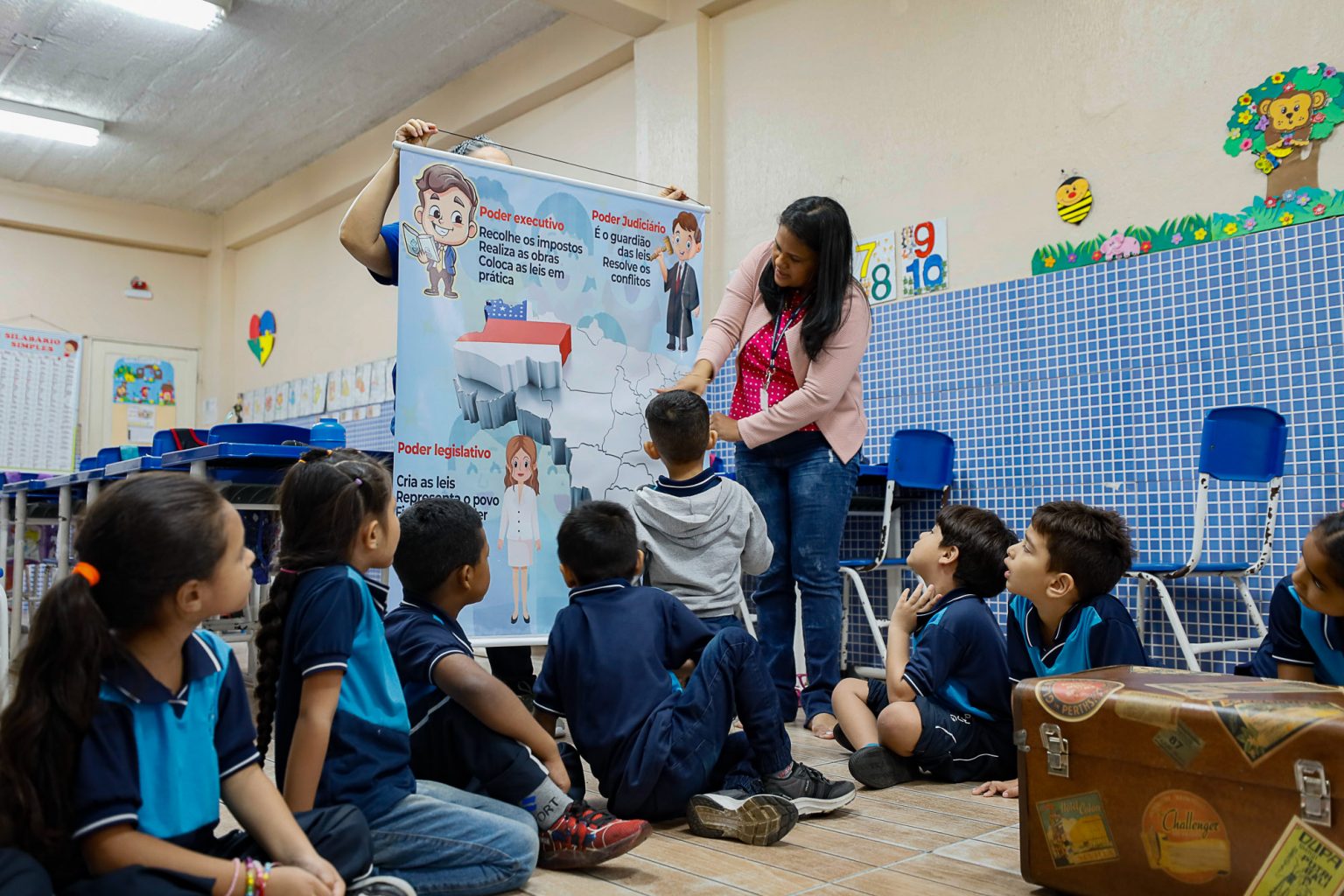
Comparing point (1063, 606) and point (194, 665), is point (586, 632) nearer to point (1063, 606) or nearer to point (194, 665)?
point (194, 665)

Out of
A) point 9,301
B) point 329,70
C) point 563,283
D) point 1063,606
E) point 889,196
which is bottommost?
point 1063,606

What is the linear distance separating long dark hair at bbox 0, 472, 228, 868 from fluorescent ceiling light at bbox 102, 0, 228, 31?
5.06 metres

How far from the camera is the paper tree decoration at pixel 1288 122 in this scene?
293cm

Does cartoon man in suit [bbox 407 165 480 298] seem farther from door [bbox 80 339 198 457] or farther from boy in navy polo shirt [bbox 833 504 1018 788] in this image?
door [bbox 80 339 198 457]

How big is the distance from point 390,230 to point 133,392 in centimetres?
707

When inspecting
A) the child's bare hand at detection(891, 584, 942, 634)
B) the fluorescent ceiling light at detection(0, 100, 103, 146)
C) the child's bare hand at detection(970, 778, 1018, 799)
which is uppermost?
the fluorescent ceiling light at detection(0, 100, 103, 146)

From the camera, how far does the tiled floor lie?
1566mm

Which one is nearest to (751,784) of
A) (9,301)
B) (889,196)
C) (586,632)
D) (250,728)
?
(586,632)

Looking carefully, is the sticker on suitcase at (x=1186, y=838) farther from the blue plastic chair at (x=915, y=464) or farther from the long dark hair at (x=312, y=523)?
the blue plastic chair at (x=915, y=464)

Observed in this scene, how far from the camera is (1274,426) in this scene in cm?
272

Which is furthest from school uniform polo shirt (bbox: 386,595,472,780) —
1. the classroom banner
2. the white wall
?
the white wall

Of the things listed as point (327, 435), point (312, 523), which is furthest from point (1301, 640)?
point (327, 435)

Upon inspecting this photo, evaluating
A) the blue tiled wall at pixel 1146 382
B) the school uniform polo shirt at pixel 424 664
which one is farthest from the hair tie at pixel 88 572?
the blue tiled wall at pixel 1146 382

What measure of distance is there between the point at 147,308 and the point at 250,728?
8.49 meters
